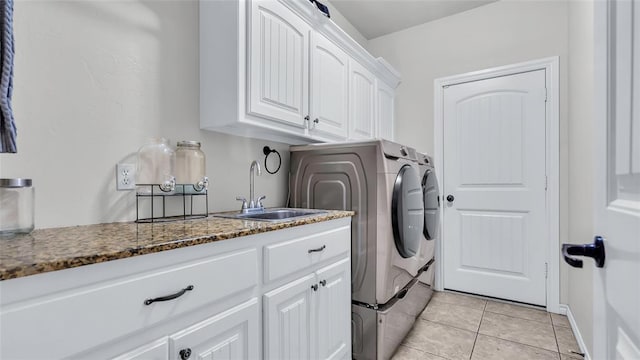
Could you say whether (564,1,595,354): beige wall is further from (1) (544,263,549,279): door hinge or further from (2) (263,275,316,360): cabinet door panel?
(2) (263,275,316,360): cabinet door panel

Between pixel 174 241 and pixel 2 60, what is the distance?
74 cm

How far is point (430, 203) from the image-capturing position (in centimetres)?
250

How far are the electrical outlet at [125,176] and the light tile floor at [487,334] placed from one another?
1.77 m

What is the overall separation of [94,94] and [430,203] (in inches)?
90.5

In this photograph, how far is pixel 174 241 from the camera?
848 millimetres

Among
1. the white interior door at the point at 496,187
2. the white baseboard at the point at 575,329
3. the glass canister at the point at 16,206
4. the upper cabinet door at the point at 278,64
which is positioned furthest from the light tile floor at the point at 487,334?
the glass canister at the point at 16,206

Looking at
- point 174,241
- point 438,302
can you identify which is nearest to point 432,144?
point 438,302

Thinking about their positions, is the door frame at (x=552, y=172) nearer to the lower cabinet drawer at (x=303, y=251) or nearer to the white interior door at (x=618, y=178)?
the lower cabinet drawer at (x=303, y=251)

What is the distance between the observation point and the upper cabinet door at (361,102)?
242cm

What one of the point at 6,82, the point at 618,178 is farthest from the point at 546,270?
the point at 6,82

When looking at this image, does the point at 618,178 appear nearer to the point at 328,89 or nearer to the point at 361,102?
the point at 328,89

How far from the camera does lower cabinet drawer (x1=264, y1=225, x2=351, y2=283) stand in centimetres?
117

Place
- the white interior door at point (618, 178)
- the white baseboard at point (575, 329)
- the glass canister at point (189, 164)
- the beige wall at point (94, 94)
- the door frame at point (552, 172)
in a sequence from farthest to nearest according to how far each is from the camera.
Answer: the door frame at point (552, 172), the white baseboard at point (575, 329), the glass canister at point (189, 164), the beige wall at point (94, 94), the white interior door at point (618, 178)

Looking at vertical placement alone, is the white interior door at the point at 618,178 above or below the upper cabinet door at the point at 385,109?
below
